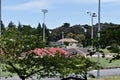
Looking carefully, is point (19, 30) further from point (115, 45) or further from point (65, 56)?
point (115, 45)

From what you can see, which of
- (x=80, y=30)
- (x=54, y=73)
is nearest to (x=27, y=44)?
(x=54, y=73)

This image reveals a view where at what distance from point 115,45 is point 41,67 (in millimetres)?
3506

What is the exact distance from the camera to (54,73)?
37.1 ft

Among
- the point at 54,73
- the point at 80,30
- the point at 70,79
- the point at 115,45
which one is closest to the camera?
the point at 115,45

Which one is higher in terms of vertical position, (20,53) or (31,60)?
(20,53)

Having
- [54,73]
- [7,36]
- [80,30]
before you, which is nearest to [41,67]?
[54,73]

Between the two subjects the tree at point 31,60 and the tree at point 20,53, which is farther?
the tree at point 20,53

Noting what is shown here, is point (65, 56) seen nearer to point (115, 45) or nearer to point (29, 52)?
point (29, 52)

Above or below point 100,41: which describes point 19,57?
below

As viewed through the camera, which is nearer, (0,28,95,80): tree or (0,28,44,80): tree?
(0,28,95,80): tree

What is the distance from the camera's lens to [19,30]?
39.4 feet

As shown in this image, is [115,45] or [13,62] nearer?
[115,45]

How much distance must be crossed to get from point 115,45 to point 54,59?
3.19 metres

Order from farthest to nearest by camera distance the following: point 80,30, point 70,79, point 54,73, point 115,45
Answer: point 80,30, point 54,73, point 70,79, point 115,45
